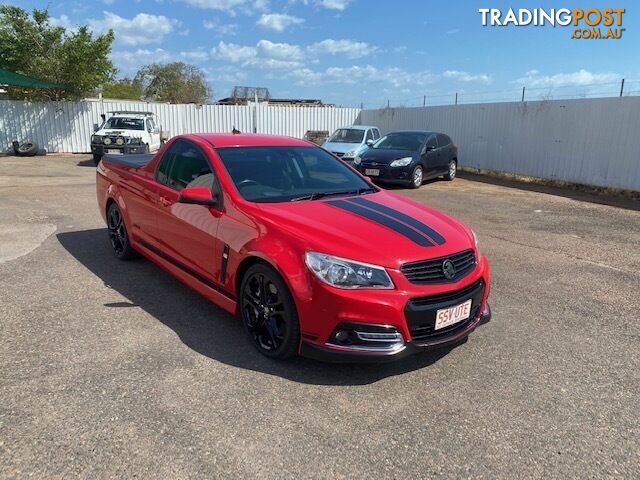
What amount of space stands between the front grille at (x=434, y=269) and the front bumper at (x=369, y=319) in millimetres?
49

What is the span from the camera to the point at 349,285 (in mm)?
3137

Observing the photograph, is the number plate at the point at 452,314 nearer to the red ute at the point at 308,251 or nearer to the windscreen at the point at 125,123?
the red ute at the point at 308,251

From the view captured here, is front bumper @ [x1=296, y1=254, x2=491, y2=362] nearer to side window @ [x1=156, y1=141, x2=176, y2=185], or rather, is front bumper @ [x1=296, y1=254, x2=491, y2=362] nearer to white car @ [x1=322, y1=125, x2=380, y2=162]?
side window @ [x1=156, y1=141, x2=176, y2=185]

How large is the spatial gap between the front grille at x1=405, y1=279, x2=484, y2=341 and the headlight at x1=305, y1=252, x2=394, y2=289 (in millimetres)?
218

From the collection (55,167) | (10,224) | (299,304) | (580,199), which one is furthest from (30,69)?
(299,304)

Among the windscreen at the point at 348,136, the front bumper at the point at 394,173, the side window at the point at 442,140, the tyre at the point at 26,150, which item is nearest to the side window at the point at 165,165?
the front bumper at the point at 394,173

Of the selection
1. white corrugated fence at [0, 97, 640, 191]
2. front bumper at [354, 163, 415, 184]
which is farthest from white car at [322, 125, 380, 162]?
white corrugated fence at [0, 97, 640, 191]

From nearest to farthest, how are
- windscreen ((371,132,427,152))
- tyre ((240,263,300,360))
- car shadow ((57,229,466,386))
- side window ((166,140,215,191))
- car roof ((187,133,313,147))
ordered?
tyre ((240,263,300,360)) < car shadow ((57,229,466,386)) < side window ((166,140,215,191)) < car roof ((187,133,313,147)) < windscreen ((371,132,427,152))

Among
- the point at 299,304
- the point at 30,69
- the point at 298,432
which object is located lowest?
the point at 298,432

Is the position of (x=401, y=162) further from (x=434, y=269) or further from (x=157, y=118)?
(x=157, y=118)

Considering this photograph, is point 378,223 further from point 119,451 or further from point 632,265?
point 632,265

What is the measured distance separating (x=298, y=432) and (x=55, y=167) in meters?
17.0

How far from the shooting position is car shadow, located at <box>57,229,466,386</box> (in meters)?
3.49

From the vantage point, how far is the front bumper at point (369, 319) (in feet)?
10.2
